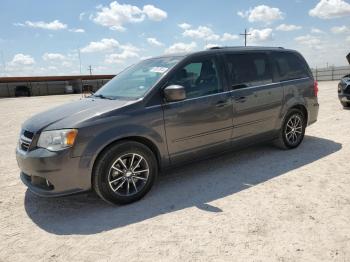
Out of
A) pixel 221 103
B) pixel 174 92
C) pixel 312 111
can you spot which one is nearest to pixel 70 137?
pixel 174 92

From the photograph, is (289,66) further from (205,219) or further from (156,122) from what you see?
(205,219)

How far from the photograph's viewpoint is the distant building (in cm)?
4116

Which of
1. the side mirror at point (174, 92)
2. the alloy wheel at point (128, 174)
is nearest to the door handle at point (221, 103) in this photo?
the side mirror at point (174, 92)

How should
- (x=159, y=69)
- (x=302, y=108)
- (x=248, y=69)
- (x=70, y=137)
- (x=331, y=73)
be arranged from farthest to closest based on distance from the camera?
(x=331, y=73) → (x=302, y=108) → (x=248, y=69) → (x=159, y=69) → (x=70, y=137)

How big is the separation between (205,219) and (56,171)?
1.70 m

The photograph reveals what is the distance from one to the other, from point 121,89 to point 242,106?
1816 mm

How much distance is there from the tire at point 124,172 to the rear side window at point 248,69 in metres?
1.82

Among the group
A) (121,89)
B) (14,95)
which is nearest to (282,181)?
(121,89)

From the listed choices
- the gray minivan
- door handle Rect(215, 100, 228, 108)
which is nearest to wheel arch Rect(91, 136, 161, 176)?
the gray minivan

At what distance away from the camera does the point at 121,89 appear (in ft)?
15.7

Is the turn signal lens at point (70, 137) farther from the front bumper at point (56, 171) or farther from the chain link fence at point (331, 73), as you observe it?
the chain link fence at point (331, 73)

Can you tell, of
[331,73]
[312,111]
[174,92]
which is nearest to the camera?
[174,92]

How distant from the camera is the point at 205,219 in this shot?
3.57 meters

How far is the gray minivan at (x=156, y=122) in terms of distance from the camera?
12.3 ft
